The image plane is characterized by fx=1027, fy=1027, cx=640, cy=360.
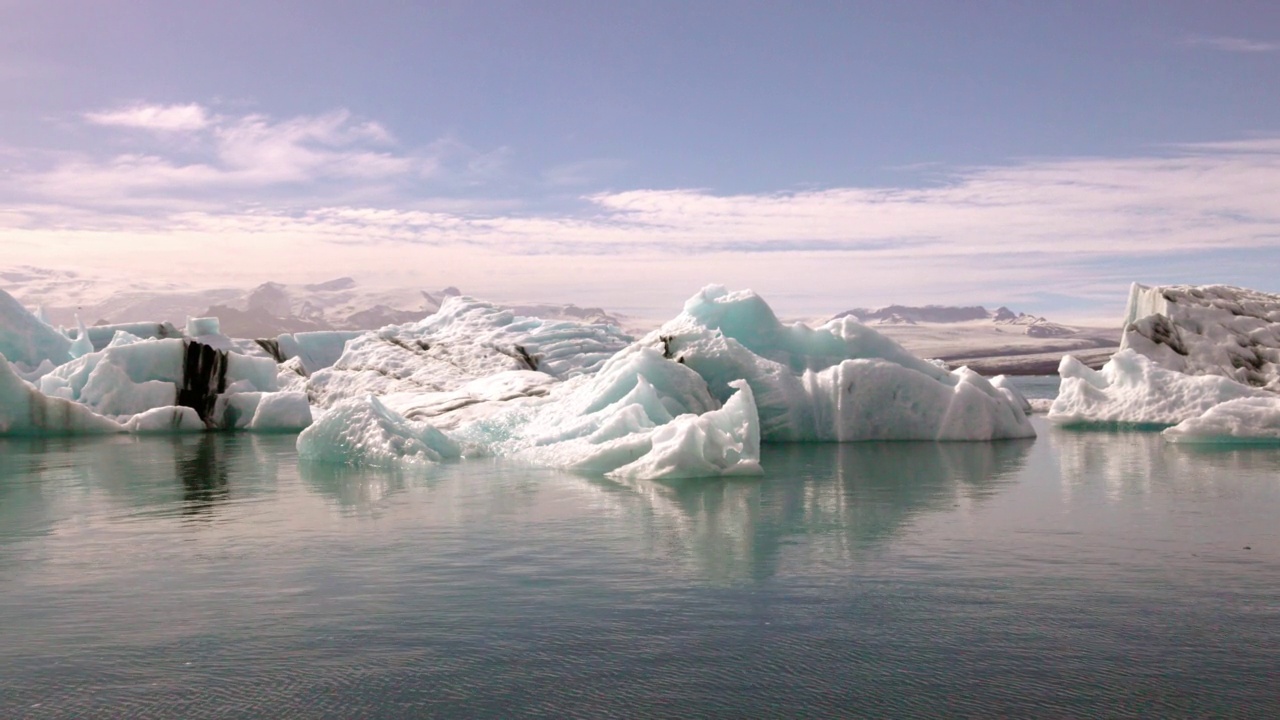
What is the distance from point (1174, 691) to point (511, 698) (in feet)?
10.2

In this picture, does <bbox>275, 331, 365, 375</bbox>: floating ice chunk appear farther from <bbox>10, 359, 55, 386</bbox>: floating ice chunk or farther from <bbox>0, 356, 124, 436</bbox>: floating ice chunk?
<bbox>0, 356, 124, 436</bbox>: floating ice chunk

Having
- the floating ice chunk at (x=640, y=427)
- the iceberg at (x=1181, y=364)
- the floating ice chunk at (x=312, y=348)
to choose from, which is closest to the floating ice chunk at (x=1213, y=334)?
the iceberg at (x=1181, y=364)

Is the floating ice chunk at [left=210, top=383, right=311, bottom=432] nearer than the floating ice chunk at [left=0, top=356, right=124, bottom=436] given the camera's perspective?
No

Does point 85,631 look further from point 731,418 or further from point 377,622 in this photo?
point 731,418

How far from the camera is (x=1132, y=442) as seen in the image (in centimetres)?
2058

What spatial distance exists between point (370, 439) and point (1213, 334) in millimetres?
21377

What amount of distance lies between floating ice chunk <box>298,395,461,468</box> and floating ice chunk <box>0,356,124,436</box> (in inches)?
440

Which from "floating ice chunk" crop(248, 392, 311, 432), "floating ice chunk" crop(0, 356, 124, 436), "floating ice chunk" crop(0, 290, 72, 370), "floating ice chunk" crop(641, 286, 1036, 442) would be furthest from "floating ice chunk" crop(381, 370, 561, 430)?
"floating ice chunk" crop(0, 290, 72, 370)

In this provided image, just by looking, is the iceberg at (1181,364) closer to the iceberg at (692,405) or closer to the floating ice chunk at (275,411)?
the iceberg at (692,405)

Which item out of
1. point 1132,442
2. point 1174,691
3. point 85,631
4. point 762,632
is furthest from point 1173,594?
point 1132,442

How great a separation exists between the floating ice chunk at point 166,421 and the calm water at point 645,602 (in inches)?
593

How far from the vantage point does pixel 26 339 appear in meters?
31.9

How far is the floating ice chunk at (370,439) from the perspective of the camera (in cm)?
1655

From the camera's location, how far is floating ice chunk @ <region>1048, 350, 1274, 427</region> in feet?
73.4
